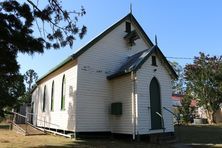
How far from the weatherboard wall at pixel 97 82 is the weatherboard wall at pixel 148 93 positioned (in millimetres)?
2682

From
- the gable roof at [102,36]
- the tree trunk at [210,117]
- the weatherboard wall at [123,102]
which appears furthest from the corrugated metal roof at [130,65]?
the tree trunk at [210,117]

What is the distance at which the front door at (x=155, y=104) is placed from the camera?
16609 mm

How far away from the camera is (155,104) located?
1698cm

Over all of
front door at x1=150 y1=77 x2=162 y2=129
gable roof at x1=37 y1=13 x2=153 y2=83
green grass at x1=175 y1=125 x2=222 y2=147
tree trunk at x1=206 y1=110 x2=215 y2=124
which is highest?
gable roof at x1=37 y1=13 x2=153 y2=83

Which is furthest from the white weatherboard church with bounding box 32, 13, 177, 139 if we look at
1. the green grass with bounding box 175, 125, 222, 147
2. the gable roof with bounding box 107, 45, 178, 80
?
the green grass with bounding box 175, 125, 222, 147

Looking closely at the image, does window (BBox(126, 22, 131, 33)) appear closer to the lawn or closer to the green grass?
the lawn

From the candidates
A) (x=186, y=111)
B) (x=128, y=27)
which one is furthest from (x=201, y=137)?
(x=186, y=111)

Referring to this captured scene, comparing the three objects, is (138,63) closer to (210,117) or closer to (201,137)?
(201,137)

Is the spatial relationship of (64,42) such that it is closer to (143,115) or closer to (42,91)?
(143,115)

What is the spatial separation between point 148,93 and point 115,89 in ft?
7.83

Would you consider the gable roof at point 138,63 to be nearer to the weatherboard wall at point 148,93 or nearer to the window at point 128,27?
the weatherboard wall at point 148,93

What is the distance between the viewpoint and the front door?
16.6m

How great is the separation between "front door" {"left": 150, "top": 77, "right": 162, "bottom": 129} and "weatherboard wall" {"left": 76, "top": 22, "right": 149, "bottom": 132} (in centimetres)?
285

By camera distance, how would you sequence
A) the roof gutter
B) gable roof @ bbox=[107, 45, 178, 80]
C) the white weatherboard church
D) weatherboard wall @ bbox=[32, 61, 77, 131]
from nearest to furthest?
the roof gutter
gable roof @ bbox=[107, 45, 178, 80]
the white weatherboard church
weatherboard wall @ bbox=[32, 61, 77, 131]
